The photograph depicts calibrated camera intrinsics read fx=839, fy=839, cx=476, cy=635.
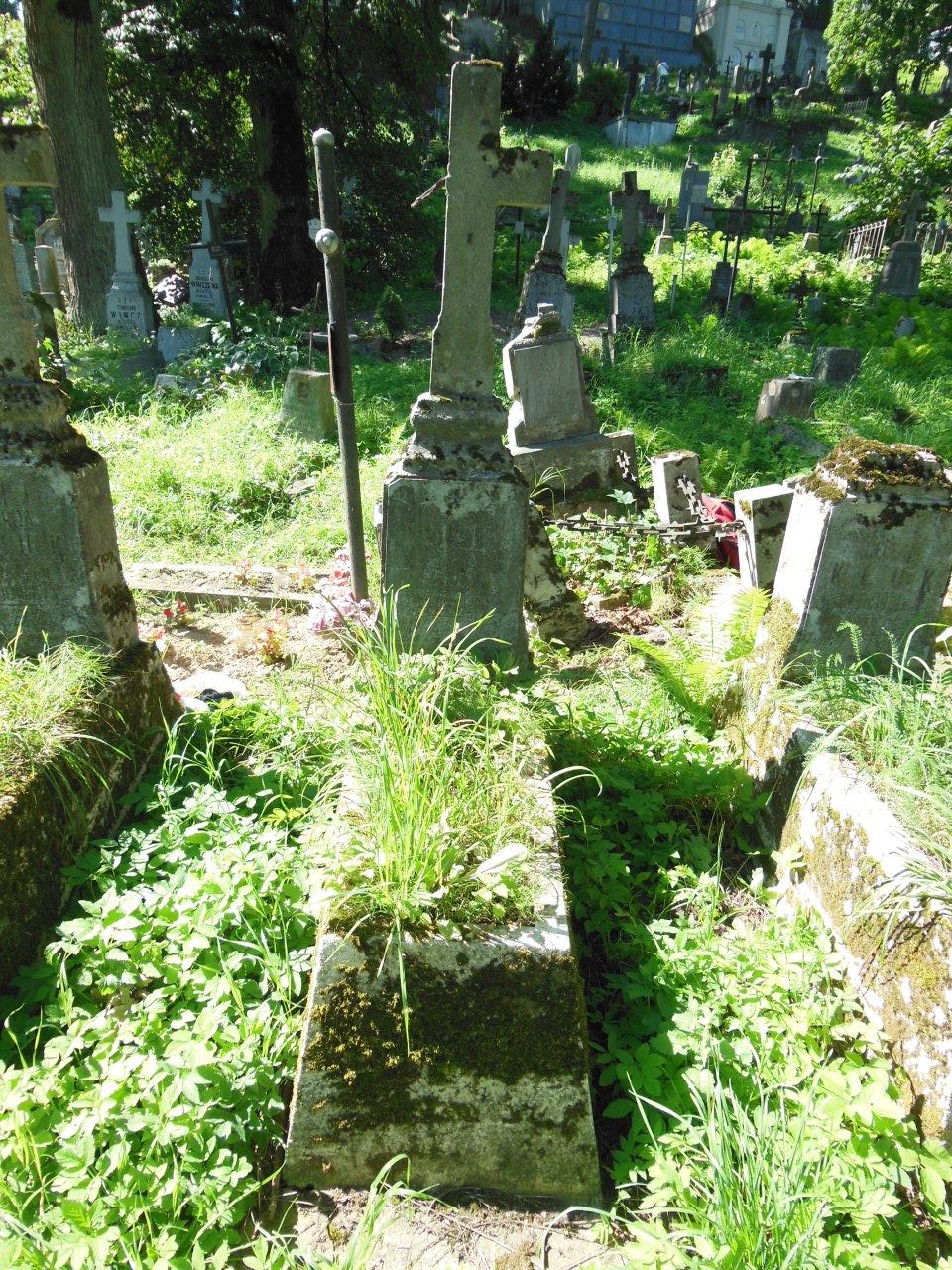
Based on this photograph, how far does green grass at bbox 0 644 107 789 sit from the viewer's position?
104 inches

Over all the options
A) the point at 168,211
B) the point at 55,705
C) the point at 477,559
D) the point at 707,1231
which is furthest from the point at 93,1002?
the point at 168,211

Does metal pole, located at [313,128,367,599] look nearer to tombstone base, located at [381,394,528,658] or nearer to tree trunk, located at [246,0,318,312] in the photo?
tombstone base, located at [381,394,528,658]

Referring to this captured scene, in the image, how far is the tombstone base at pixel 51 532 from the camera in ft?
9.75

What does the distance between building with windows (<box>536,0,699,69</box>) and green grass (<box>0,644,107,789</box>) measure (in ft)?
134

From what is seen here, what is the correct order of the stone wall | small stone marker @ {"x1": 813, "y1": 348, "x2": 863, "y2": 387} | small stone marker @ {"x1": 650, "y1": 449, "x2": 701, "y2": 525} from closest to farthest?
the stone wall, small stone marker @ {"x1": 650, "y1": 449, "x2": 701, "y2": 525}, small stone marker @ {"x1": 813, "y1": 348, "x2": 863, "y2": 387}

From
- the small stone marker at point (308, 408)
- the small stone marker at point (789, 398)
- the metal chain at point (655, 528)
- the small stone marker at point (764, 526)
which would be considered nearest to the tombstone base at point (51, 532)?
the metal chain at point (655, 528)

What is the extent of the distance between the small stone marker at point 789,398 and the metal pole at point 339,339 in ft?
17.4

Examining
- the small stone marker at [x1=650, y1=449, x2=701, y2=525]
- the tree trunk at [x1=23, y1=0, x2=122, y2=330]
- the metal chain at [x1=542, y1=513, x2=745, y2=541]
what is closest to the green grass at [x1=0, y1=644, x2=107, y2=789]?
the metal chain at [x1=542, y1=513, x2=745, y2=541]

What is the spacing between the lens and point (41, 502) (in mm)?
3027

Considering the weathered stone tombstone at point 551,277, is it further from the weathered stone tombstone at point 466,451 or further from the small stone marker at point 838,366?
the weathered stone tombstone at point 466,451

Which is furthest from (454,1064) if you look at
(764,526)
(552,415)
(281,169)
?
(281,169)

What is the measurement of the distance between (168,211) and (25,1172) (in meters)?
19.0

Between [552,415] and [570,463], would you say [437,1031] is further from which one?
[552,415]

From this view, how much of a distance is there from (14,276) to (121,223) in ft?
35.9
